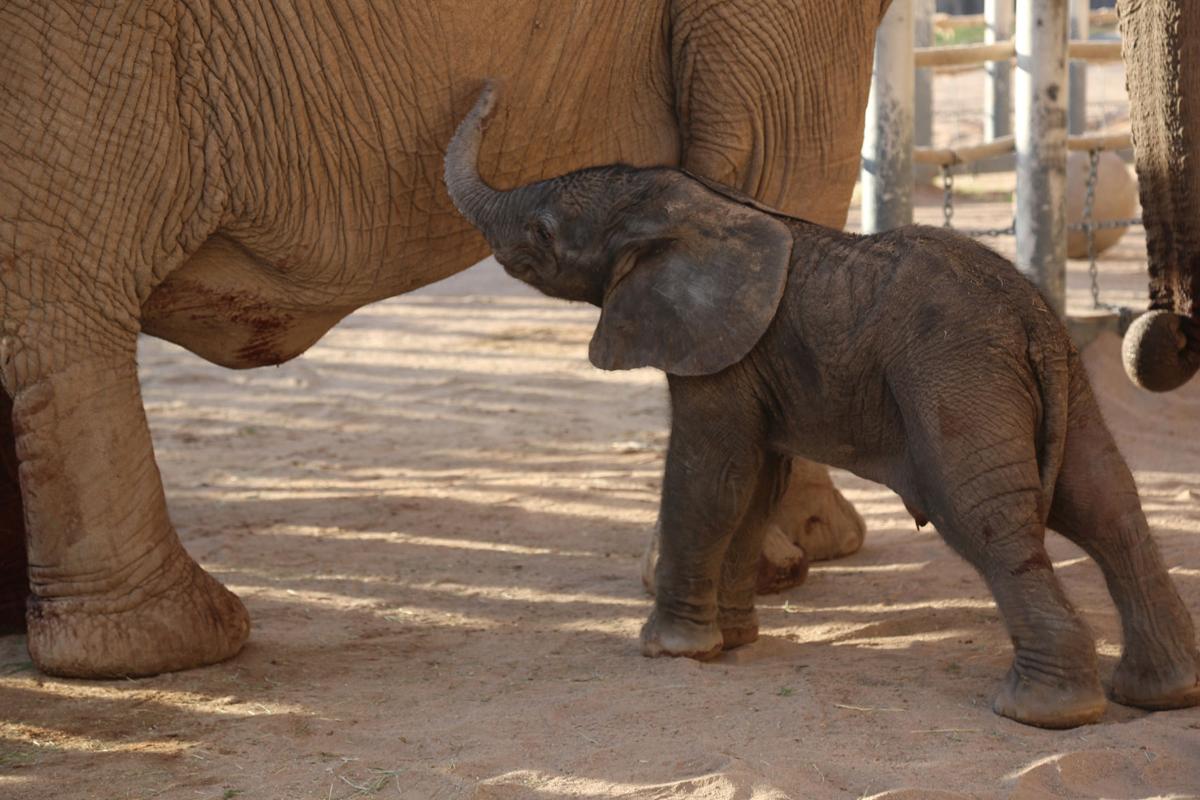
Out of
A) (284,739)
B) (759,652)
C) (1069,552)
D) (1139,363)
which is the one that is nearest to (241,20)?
(284,739)

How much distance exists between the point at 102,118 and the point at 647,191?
1469 millimetres

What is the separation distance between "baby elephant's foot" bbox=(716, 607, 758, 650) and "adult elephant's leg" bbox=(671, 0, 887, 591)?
1.30 meters

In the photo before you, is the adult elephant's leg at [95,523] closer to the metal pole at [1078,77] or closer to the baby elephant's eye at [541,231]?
the baby elephant's eye at [541,231]

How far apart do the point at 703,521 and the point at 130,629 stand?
1.63 m

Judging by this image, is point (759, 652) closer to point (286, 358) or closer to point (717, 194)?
point (717, 194)

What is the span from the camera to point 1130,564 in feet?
13.8

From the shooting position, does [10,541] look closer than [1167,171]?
No

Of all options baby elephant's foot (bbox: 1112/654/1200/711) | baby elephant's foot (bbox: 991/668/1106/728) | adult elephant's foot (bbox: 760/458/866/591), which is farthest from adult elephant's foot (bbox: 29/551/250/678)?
baby elephant's foot (bbox: 1112/654/1200/711)

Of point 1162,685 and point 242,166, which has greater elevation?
point 242,166

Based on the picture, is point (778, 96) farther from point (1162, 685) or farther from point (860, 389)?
point (1162, 685)

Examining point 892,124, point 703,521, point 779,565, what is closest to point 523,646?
point 703,521

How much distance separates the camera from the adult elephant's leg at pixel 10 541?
5195 millimetres

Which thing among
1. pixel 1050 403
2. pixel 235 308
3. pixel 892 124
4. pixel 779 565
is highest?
pixel 892 124

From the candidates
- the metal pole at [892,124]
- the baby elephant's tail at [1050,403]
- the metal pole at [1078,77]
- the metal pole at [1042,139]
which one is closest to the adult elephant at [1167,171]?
the baby elephant's tail at [1050,403]
